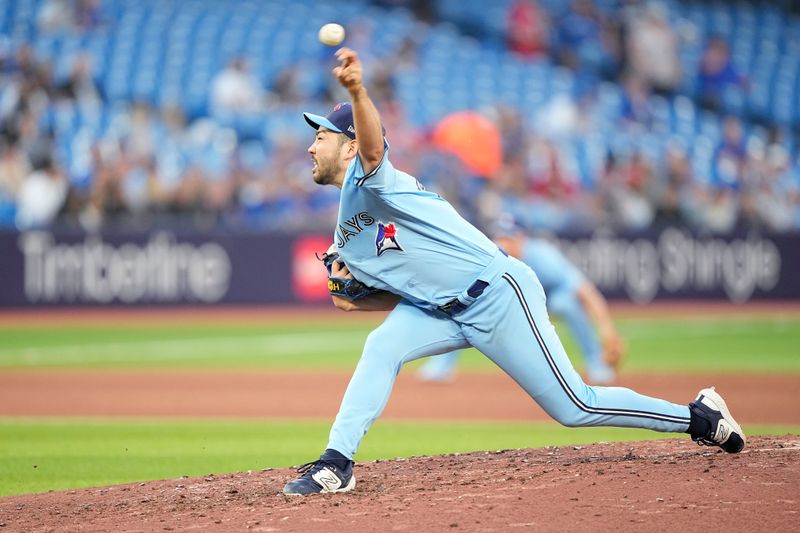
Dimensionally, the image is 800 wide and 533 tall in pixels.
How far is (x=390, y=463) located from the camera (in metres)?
6.78

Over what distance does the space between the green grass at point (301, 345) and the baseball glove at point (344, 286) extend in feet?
25.8

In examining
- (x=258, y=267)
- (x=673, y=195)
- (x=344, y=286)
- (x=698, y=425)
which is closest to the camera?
(x=344, y=286)

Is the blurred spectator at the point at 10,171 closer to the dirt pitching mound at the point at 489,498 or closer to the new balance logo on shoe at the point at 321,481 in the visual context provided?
the dirt pitching mound at the point at 489,498

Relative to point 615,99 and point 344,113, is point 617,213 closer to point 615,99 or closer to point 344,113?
point 615,99

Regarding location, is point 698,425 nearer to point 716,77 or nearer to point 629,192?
point 629,192

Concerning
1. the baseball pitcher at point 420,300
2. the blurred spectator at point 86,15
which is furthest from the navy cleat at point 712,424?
the blurred spectator at point 86,15

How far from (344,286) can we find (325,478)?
3.18ft

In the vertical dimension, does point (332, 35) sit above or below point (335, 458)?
above

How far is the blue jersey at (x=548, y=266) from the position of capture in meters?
11.8

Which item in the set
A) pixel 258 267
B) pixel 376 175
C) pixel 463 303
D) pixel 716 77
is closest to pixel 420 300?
pixel 463 303

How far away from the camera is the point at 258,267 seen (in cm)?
1958

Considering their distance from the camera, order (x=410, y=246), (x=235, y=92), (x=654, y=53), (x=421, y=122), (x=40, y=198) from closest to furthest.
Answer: (x=410, y=246), (x=40, y=198), (x=235, y=92), (x=421, y=122), (x=654, y=53)

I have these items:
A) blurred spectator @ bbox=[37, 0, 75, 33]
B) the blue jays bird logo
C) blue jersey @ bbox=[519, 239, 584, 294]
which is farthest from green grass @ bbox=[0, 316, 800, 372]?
the blue jays bird logo

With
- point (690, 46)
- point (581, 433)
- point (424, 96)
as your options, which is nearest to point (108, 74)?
point (424, 96)
